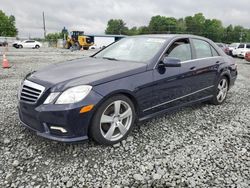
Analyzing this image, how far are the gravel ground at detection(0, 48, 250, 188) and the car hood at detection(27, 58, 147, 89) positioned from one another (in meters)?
0.89

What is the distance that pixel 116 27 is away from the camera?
4377 inches

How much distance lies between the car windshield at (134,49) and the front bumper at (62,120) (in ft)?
3.99

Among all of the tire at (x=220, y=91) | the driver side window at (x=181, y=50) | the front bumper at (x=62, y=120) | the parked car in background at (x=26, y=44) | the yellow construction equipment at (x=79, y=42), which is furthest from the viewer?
the parked car in background at (x=26, y=44)

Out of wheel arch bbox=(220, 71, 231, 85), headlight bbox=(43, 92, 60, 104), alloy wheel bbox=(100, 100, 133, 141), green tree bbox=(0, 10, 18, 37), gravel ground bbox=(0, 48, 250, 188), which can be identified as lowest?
gravel ground bbox=(0, 48, 250, 188)

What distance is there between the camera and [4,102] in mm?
4832

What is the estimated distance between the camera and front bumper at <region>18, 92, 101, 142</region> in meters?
2.59

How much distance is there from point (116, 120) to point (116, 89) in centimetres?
46

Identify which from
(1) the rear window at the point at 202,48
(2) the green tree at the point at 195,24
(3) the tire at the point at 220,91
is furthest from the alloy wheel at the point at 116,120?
(2) the green tree at the point at 195,24

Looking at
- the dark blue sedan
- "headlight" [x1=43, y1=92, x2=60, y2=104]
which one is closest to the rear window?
the dark blue sedan

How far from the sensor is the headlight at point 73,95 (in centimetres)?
263

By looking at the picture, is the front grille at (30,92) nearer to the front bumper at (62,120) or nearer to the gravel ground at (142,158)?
the front bumper at (62,120)

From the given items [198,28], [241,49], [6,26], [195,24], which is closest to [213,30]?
[198,28]

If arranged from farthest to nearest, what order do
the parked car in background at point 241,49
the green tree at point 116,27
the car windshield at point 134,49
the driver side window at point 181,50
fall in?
1. the green tree at point 116,27
2. the parked car in background at point 241,49
3. the driver side window at point 181,50
4. the car windshield at point 134,49

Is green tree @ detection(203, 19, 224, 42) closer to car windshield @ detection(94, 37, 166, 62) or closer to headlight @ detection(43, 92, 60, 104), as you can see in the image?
car windshield @ detection(94, 37, 166, 62)
